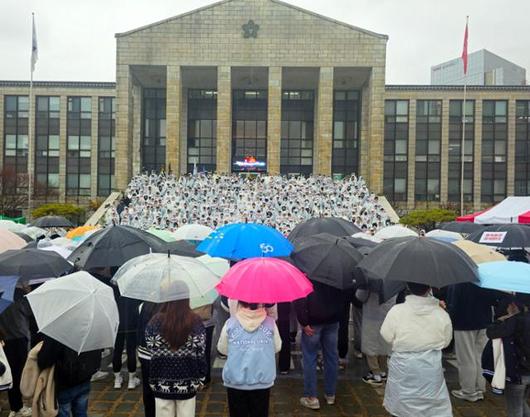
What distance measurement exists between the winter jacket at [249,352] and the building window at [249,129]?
3909cm

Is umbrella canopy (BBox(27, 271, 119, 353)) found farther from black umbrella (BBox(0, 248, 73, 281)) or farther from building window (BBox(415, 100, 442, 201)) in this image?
building window (BBox(415, 100, 442, 201))

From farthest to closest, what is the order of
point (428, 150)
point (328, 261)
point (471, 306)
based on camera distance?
point (428, 150) < point (471, 306) < point (328, 261)

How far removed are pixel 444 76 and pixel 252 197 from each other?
104m

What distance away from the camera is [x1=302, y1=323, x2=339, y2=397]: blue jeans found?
6.13 metres

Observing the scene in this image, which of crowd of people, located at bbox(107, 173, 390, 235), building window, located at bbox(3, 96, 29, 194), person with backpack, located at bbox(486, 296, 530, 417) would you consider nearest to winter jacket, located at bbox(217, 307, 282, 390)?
person with backpack, located at bbox(486, 296, 530, 417)

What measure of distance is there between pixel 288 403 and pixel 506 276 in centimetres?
315

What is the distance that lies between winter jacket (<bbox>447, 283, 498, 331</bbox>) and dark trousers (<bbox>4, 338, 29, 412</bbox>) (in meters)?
5.64

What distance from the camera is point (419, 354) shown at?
4.80m

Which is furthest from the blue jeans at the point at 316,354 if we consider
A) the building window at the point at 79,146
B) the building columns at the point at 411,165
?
the building window at the point at 79,146

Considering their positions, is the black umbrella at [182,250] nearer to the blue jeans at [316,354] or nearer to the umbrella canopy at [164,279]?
the umbrella canopy at [164,279]

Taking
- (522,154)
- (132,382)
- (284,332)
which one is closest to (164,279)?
(132,382)

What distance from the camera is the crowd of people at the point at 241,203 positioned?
2148 centimetres

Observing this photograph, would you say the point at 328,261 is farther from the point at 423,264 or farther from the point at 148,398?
the point at 148,398

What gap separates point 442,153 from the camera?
50688mm
